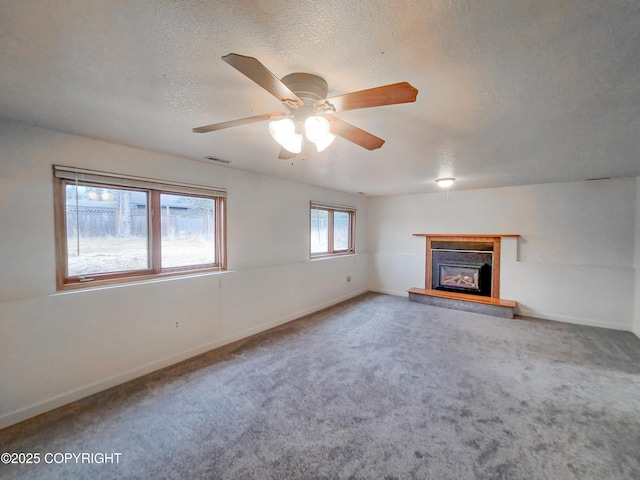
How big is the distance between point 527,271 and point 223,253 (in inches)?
188

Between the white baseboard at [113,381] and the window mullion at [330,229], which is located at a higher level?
the window mullion at [330,229]

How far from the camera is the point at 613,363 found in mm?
2826

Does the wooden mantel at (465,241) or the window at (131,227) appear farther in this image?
the wooden mantel at (465,241)

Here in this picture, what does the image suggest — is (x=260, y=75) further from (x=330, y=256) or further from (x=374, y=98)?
(x=330, y=256)

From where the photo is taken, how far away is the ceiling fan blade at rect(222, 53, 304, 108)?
0.90 m

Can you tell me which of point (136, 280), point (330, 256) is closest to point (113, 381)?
point (136, 280)

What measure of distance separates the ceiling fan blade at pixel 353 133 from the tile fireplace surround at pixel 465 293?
3.99 meters

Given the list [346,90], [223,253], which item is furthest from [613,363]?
[223,253]

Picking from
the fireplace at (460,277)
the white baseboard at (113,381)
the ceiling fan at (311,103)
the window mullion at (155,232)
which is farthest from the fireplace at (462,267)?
the window mullion at (155,232)

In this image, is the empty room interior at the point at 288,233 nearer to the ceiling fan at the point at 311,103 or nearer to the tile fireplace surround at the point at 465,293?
the ceiling fan at the point at 311,103

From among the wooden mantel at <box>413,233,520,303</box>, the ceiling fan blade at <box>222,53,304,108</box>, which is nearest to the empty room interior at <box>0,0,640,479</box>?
the ceiling fan blade at <box>222,53,304,108</box>

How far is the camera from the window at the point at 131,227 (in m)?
2.26

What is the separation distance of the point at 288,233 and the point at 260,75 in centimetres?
321

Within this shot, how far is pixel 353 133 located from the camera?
1.59 metres
